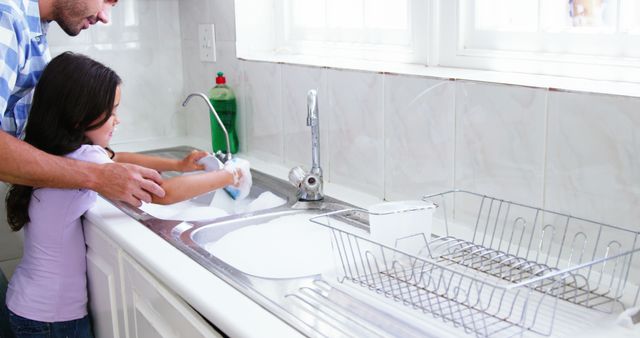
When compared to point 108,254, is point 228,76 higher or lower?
higher

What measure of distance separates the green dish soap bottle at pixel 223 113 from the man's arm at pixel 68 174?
2.15ft

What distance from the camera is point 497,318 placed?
1.00 metres

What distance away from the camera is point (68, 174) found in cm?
157

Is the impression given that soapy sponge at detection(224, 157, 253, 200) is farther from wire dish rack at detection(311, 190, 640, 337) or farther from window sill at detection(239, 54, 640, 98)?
wire dish rack at detection(311, 190, 640, 337)

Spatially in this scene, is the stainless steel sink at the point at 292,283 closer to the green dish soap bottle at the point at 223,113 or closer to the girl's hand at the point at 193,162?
the girl's hand at the point at 193,162

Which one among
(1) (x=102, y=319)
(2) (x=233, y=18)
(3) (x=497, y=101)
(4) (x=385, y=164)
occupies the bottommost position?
(1) (x=102, y=319)

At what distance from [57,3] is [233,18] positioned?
2.13 ft

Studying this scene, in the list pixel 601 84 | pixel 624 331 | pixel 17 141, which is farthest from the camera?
pixel 17 141

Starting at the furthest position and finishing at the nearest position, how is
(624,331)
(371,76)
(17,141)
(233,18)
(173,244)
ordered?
(233,18) < (371,76) < (17,141) < (173,244) < (624,331)

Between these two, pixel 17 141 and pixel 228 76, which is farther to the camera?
pixel 228 76

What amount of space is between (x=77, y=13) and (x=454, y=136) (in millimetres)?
921

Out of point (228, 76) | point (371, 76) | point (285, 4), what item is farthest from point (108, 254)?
point (285, 4)

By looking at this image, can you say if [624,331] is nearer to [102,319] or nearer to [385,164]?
[385,164]

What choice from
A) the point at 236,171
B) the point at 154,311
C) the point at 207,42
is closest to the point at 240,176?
the point at 236,171
